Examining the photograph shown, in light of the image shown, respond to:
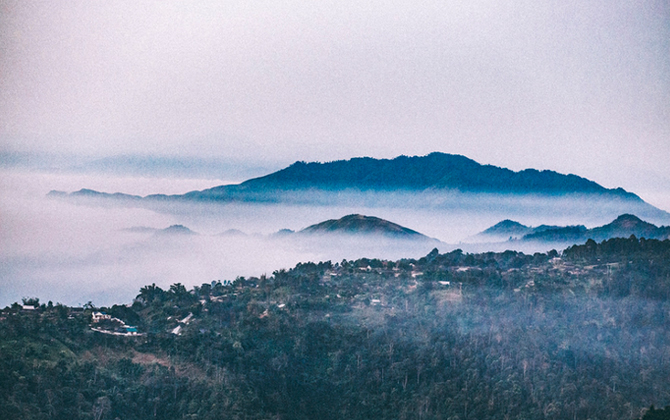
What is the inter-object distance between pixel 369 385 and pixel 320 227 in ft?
68.8

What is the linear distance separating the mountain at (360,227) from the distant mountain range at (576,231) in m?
8.17

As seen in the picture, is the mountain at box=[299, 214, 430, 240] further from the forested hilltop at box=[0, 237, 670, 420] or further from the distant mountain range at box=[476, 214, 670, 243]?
the forested hilltop at box=[0, 237, 670, 420]

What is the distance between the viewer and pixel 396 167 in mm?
55844

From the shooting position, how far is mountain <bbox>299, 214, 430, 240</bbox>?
4362cm

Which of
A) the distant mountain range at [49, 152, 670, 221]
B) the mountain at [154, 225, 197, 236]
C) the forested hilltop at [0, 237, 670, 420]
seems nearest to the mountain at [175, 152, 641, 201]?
the distant mountain range at [49, 152, 670, 221]

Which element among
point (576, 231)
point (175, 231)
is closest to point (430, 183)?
point (576, 231)

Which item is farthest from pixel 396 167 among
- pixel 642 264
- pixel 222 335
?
pixel 222 335

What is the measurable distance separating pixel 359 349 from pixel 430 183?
96.7 ft

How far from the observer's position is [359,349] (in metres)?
27.1

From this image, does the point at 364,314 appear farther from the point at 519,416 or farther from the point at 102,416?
the point at 102,416

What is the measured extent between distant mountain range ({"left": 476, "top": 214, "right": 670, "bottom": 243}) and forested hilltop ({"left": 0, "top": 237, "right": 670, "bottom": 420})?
953cm

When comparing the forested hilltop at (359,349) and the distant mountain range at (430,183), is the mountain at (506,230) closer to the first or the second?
the distant mountain range at (430,183)

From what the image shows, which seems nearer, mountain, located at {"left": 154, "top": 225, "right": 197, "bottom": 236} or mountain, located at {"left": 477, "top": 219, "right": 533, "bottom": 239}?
mountain, located at {"left": 154, "top": 225, "right": 197, "bottom": 236}

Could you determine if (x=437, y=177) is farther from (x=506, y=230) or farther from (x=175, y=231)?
(x=175, y=231)
